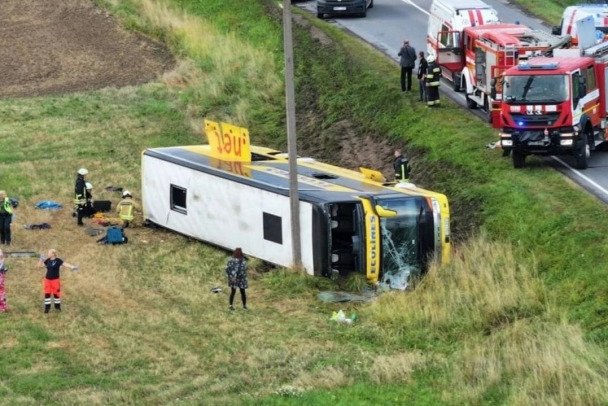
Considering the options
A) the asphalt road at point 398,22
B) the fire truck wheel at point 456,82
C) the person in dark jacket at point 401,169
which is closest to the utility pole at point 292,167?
the person in dark jacket at point 401,169

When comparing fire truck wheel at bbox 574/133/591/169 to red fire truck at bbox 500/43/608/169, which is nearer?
red fire truck at bbox 500/43/608/169

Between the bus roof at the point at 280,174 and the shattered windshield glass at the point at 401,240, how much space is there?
21.6 inches

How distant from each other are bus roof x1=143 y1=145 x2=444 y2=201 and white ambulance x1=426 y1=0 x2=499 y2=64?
30.7 feet

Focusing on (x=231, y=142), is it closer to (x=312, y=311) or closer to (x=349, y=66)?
(x=312, y=311)

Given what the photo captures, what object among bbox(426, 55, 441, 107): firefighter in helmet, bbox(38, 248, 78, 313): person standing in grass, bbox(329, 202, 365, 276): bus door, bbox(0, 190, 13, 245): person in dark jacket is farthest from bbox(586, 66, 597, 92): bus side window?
bbox(0, 190, 13, 245): person in dark jacket

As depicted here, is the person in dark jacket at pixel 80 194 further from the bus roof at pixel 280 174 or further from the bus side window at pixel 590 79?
the bus side window at pixel 590 79

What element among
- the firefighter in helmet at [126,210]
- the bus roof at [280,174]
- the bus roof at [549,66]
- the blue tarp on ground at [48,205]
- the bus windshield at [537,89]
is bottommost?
the blue tarp on ground at [48,205]

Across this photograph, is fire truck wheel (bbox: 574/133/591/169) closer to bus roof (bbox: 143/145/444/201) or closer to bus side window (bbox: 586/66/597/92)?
bus side window (bbox: 586/66/597/92)

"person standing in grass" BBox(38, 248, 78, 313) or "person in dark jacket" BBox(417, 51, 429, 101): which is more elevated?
"person in dark jacket" BBox(417, 51, 429, 101)

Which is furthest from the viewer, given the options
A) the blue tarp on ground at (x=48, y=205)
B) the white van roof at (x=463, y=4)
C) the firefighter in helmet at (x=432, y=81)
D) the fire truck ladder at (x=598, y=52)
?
the white van roof at (x=463, y=4)

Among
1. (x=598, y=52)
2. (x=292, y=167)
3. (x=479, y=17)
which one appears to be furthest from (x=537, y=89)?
(x=479, y=17)

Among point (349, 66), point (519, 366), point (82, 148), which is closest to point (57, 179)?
point (82, 148)

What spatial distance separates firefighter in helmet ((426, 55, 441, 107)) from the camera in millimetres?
41125

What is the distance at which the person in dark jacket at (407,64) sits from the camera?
Answer: 42906 mm
